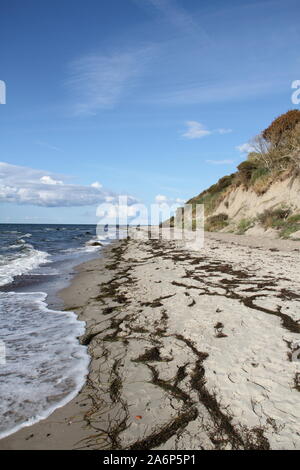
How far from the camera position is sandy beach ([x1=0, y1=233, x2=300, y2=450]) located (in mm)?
2502

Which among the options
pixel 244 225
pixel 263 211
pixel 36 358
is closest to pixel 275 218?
pixel 263 211

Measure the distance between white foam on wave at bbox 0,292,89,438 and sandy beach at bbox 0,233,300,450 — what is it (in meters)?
0.17

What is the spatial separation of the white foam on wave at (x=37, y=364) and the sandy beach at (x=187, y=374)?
0.17 metres

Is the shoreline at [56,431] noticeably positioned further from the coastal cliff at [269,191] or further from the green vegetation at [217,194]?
the green vegetation at [217,194]

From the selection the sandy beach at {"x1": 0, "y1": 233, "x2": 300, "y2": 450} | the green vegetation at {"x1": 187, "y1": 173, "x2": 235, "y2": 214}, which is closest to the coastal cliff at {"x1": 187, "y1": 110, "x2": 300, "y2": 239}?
the green vegetation at {"x1": 187, "y1": 173, "x2": 235, "y2": 214}

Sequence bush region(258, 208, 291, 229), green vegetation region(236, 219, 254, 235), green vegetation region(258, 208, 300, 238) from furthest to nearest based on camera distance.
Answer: green vegetation region(236, 219, 254, 235)
bush region(258, 208, 291, 229)
green vegetation region(258, 208, 300, 238)

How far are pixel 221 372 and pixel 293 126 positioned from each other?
991 inches

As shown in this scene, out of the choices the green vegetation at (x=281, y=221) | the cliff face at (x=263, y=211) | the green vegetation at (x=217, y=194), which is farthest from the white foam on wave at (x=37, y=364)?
the green vegetation at (x=217, y=194)

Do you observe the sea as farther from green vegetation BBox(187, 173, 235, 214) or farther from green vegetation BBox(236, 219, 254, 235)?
green vegetation BBox(187, 173, 235, 214)

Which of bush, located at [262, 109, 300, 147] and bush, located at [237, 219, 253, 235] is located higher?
bush, located at [262, 109, 300, 147]

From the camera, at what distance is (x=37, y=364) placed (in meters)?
3.94

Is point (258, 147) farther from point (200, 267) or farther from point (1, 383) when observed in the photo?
point (1, 383)

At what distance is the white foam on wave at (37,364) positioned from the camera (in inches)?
118

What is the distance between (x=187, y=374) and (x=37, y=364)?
2085 millimetres
